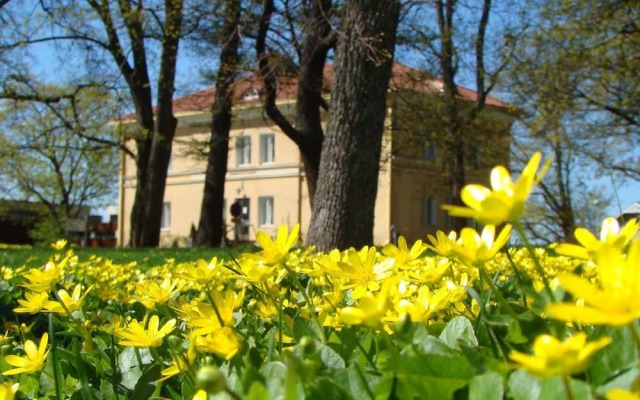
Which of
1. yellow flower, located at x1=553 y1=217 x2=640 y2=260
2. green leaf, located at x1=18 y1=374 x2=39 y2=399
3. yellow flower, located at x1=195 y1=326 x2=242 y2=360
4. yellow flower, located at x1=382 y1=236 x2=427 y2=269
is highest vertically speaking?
yellow flower, located at x1=553 y1=217 x2=640 y2=260

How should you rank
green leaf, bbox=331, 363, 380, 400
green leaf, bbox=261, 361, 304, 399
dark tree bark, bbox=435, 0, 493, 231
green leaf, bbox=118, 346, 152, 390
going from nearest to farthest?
green leaf, bbox=261, 361, 304, 399
green leaf, bbox=331, 363, 380, 400
green leaf, bbox=118, 346, 152, 390
dark tree bark, bbox=435, 0, 493, 231

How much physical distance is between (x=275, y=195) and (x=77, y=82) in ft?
50.2

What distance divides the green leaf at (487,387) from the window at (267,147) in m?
34.2

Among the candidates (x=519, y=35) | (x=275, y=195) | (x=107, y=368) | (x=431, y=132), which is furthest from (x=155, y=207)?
(x=107, y=368)

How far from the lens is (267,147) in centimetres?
3509

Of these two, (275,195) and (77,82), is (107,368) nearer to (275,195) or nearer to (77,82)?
(77,82)

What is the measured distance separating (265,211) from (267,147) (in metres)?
3.08

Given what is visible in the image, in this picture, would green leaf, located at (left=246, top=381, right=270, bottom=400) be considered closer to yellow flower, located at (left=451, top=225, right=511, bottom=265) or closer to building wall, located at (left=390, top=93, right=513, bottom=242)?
yellow flower, located at (left=451, top=225, right=511, bottom=265)

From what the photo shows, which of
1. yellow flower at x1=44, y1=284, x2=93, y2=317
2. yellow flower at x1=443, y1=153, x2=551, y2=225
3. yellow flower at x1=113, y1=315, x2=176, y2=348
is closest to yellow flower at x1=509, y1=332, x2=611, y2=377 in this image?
yellow flower at x1=443, y1=153, x2=551, y2=225

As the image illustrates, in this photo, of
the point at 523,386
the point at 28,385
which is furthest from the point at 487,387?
the point at 28,385

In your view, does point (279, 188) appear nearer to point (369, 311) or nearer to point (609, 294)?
point (369, 311)

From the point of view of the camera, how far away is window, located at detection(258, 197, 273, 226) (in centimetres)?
3494

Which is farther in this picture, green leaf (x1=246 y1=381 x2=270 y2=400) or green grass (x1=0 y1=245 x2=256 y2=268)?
green grass (x1=0 y1=245 x2=256 y2=268)

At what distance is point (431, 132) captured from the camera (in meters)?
19.9
